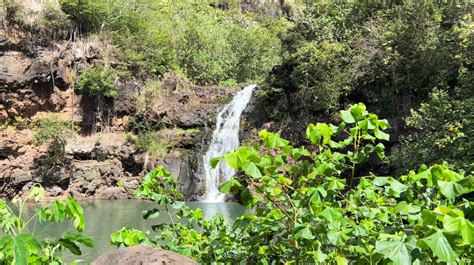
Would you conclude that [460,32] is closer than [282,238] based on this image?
No

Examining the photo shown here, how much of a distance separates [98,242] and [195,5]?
3323 cm

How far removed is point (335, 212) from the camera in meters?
2.26

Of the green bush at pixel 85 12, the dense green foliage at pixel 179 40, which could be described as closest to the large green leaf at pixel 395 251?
the dense green foliage at pixel 179 40

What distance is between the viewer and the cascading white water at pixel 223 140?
2109 centimetres

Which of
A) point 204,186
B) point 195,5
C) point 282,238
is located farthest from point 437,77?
point 195,5

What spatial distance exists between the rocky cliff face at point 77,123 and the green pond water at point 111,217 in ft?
5.60

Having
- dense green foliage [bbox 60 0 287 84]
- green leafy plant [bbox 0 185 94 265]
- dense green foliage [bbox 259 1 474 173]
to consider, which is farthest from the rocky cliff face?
green leafy plant [bbox 0 185 94 265]

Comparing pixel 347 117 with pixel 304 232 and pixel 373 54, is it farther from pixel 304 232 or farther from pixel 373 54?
pixel 373 54

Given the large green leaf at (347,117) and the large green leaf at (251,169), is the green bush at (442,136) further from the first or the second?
the large green leaf at (251,169)

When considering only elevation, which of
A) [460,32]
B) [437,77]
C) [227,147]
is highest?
[460,32]

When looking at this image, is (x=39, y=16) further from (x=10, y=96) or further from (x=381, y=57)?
(x=381, y=57)

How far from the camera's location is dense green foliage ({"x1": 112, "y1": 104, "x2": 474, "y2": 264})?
5.84 ft

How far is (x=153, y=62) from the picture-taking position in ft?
85.9

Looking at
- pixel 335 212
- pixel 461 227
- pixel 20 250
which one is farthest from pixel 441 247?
pixel 20 250
